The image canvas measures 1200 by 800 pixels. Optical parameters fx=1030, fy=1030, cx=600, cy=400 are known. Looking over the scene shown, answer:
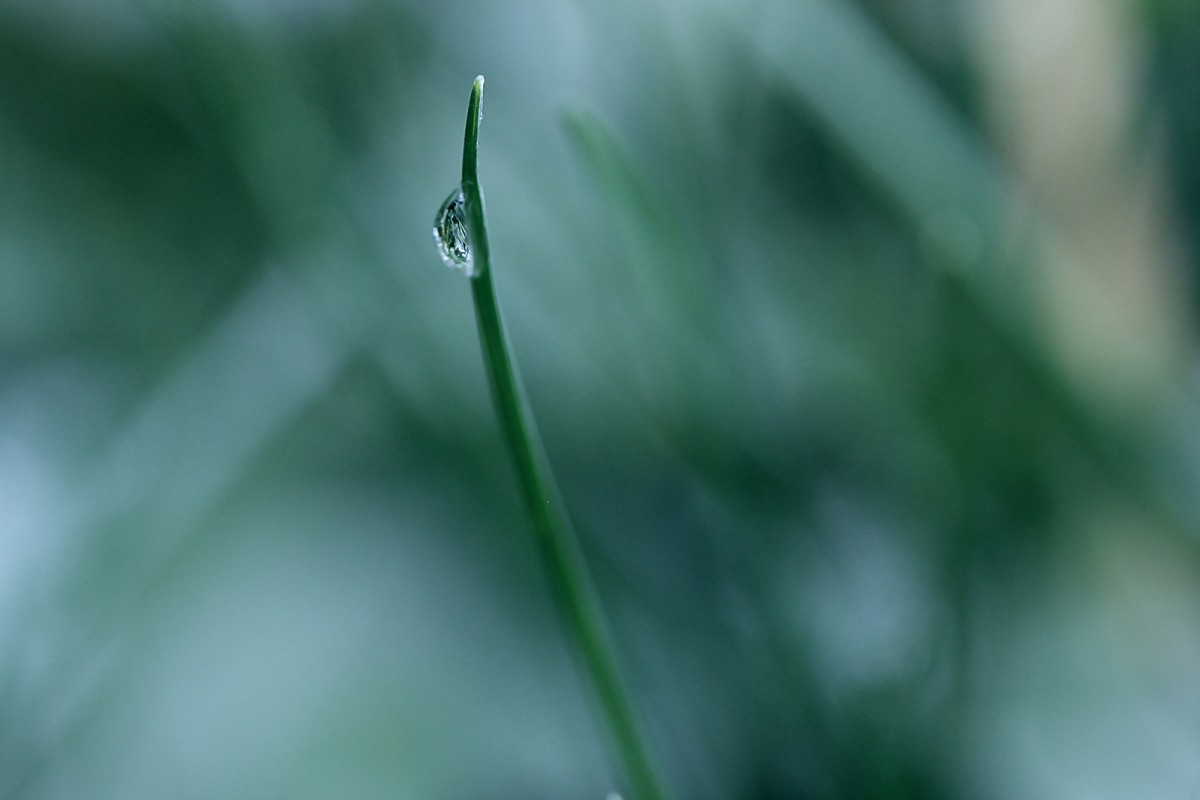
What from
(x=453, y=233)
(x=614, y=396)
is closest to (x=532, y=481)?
(x=453, y=233)

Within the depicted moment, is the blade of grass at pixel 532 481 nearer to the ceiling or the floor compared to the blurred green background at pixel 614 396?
nearer to the floor

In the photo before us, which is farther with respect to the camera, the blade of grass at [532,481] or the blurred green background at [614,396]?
the blurred green background at [614,396]

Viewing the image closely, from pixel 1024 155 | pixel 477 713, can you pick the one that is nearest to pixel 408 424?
pixel 477 713

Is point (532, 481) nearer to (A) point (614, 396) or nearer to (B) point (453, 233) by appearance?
(B) point (453, 233)

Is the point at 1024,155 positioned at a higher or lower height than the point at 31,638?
higher

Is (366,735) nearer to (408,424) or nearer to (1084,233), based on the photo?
(408,424)
